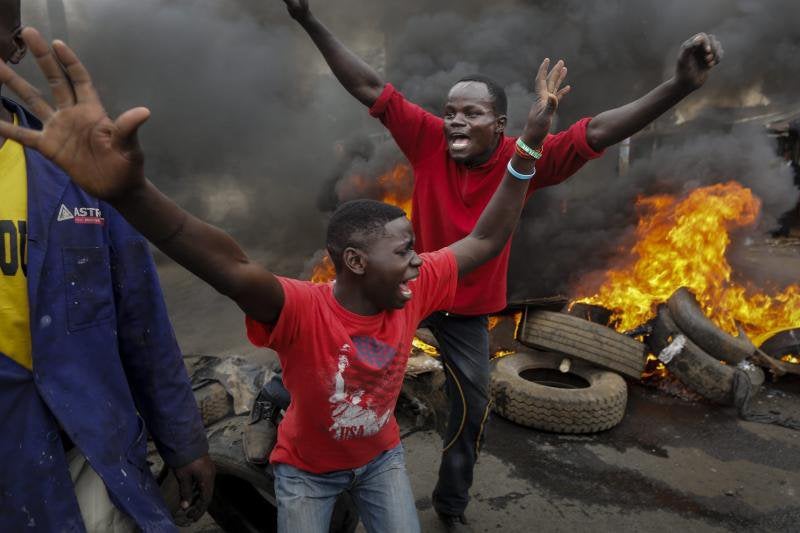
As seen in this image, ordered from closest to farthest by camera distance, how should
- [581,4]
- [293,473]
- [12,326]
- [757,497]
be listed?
[12,326] < [293,473] < [757,497] < [581,4]

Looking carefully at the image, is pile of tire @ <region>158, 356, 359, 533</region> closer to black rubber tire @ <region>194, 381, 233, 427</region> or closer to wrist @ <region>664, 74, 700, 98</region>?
black rubber tire @ <region>194, 381, 233, 427</region>

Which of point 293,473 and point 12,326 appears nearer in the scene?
point 12,326

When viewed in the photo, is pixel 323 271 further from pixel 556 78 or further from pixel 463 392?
pixel 556 78

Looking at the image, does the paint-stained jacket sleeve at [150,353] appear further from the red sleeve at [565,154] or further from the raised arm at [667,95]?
the raised arm at [667,95]

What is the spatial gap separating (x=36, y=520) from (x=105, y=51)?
10.6 metres

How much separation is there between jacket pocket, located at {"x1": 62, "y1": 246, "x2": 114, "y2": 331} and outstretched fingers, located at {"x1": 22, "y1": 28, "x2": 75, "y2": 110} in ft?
1.56

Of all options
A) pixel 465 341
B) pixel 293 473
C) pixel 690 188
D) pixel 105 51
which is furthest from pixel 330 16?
pixel 293 473

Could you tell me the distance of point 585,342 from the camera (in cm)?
484

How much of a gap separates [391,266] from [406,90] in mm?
8385

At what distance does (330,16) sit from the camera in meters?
12.6

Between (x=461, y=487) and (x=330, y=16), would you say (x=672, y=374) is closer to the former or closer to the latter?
(x=461, y=487)

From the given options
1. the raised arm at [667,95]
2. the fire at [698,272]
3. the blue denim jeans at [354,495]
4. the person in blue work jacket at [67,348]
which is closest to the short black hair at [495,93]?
the raised arm at [667,95]

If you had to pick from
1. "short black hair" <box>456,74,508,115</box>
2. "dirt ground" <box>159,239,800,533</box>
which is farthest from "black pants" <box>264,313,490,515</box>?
"short black hair" <box>456,74,508,115</box>

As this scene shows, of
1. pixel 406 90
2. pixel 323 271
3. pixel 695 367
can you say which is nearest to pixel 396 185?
pixel 323 271
